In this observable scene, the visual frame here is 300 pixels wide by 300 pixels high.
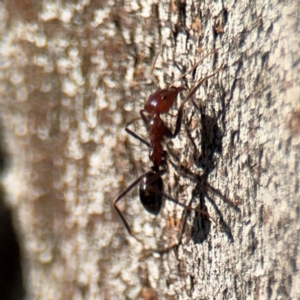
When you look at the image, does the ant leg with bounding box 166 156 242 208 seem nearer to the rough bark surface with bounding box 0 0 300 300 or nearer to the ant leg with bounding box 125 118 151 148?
the rough bark surface with bounding box 0 0 300 300

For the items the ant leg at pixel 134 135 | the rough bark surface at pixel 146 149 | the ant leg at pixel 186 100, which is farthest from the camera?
the ant leg at pixel 134 135

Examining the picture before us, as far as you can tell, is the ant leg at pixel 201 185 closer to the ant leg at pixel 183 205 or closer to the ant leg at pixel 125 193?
the ant leg at pixel 183 205

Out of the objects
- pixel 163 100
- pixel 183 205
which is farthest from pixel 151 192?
pixel 163 100

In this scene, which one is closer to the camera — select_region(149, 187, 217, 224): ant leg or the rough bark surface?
the rough bark surface

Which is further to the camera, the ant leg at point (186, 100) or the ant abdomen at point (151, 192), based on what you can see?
the ant abdomen at point (151, 192)

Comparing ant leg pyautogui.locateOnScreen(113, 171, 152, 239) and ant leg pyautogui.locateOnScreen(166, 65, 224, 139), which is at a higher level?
ant leg pyautogui.locateOnScreen(166, 65, 224, 139)

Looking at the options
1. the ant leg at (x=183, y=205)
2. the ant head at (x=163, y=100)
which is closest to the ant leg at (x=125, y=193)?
the ant leg at (x=183, y=205)

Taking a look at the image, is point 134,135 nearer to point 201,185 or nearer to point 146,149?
point 146,149

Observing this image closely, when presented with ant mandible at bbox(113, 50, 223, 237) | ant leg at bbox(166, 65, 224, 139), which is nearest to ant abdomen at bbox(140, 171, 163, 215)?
ant mandible at bbox(113, 50, 223, 237)

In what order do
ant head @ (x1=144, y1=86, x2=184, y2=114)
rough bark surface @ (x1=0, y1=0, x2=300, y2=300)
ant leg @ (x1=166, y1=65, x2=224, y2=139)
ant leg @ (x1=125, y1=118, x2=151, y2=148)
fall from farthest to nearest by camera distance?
1. ant leg @ (x1=125, y1=118, x2=151, y2=148)
2. ant head @ (x1=144, y1=86, x2=184, y2=114)
3. ant leg @ (x1=166, y1=65, x2=224, y2=139)
4. rough bark surface @ (x1=0, y1=0, x2=300, y2=300)
